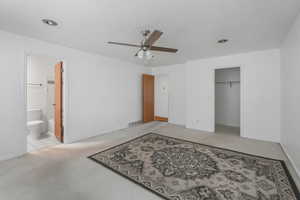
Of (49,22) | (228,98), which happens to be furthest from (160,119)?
(49,22)

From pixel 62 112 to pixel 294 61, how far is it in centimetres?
489

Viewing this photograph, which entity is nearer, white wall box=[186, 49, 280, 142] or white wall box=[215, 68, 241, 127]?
white wall box=[186, 49, 280, 142]

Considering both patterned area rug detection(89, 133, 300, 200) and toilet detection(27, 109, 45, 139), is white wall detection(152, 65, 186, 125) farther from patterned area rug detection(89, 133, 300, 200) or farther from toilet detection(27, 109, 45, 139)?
toilet detection(27, 109, 45, 139)

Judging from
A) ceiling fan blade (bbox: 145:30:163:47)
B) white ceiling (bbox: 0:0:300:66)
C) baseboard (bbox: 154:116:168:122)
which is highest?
white ceiling (bbox: 0:0:300:66)

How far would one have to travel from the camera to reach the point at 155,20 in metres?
2.11

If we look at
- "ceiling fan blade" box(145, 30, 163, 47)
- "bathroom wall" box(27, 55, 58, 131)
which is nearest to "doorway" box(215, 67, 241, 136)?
"ceiling fan blade" box(145, 30, 163, 47)

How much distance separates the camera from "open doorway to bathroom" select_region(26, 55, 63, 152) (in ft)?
12.1

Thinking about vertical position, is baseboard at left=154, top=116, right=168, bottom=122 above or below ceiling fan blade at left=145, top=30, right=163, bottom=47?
below

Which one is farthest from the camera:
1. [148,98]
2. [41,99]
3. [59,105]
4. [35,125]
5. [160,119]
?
[160,119]

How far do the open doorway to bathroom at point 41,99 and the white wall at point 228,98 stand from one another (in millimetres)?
5509

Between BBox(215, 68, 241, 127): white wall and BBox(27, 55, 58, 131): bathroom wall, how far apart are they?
5.98 meters

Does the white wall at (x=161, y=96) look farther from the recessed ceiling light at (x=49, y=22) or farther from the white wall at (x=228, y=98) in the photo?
the recessed ceiling light at (x=49, y=22)

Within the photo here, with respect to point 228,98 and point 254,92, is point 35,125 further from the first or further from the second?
point 228,98

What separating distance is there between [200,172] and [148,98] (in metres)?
4.01
